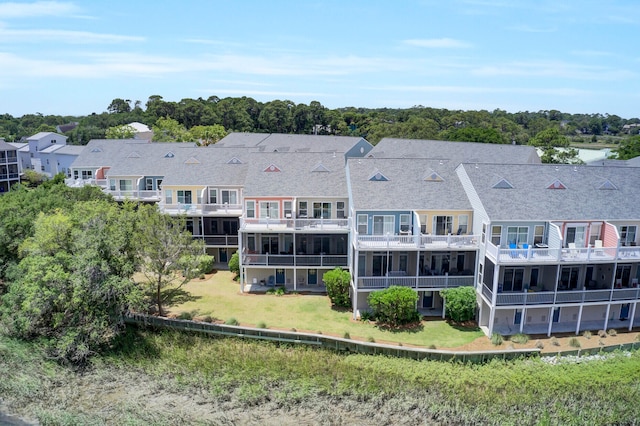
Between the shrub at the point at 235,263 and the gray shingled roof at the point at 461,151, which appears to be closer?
the shrub at the point at 235,263

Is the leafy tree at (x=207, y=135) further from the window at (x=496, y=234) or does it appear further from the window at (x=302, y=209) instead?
the window at (x=496, y=234)

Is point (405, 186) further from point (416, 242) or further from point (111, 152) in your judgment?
point (111, 152)

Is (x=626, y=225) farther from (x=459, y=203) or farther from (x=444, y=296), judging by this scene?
(x=444, y=296)

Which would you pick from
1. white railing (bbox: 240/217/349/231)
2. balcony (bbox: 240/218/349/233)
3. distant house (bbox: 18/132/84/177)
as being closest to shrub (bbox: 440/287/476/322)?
balcony (bbox: 240/218/349/233)

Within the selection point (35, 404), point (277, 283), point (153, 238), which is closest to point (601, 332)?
point (277, 283)

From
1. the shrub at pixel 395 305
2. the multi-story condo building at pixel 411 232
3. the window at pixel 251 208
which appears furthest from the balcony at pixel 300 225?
the shrub at pixel 395 305
